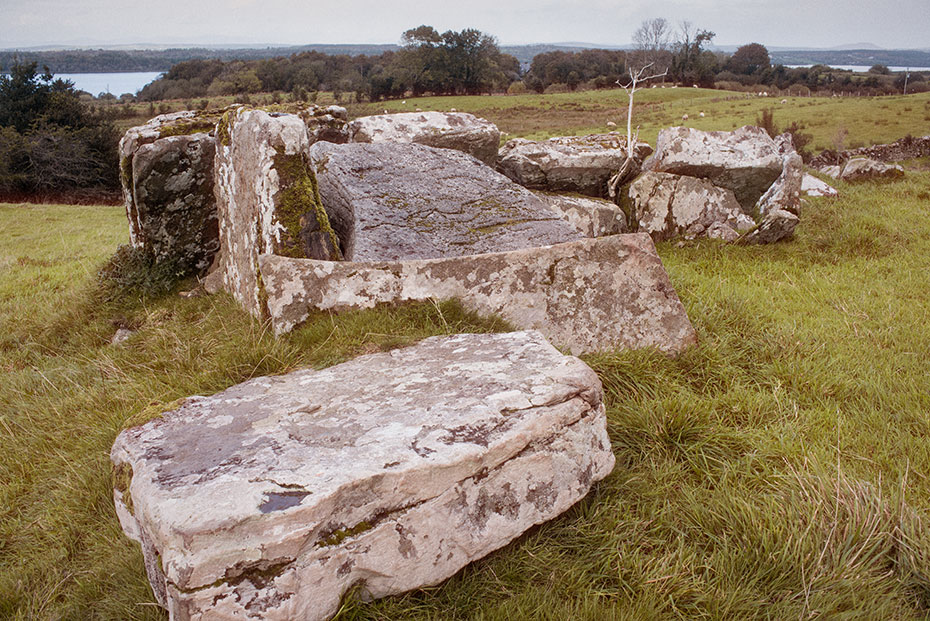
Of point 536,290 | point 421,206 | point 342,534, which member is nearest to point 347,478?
point 342,534

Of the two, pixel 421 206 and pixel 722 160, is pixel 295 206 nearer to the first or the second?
pixel 421 206

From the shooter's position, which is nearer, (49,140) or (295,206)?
(295,206)

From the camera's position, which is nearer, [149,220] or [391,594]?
[391,594]

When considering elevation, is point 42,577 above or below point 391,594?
below

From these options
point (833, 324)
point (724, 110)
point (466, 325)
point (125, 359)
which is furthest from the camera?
point (724, 110)

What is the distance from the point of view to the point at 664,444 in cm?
382

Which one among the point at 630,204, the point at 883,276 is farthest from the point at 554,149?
the point at 883,276

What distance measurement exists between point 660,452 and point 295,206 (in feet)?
12.8

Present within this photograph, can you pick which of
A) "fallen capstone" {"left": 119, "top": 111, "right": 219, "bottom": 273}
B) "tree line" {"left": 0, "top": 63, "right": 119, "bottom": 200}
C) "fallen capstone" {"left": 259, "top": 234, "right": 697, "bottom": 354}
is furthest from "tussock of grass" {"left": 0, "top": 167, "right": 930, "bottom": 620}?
"tree line" {"left": 0, "top": 63, "right": 119, "bottom": 200}

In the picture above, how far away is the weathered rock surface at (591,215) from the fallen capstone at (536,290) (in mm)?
4071

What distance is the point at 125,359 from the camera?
17.7 feet

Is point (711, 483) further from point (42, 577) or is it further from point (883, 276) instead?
point (883, 276)

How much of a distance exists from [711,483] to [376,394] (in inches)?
79.3

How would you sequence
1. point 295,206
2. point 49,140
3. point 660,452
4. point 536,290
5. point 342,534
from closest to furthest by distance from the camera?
point 342,534, point 660,452, point 536,290, point 295,206, point 49,140
